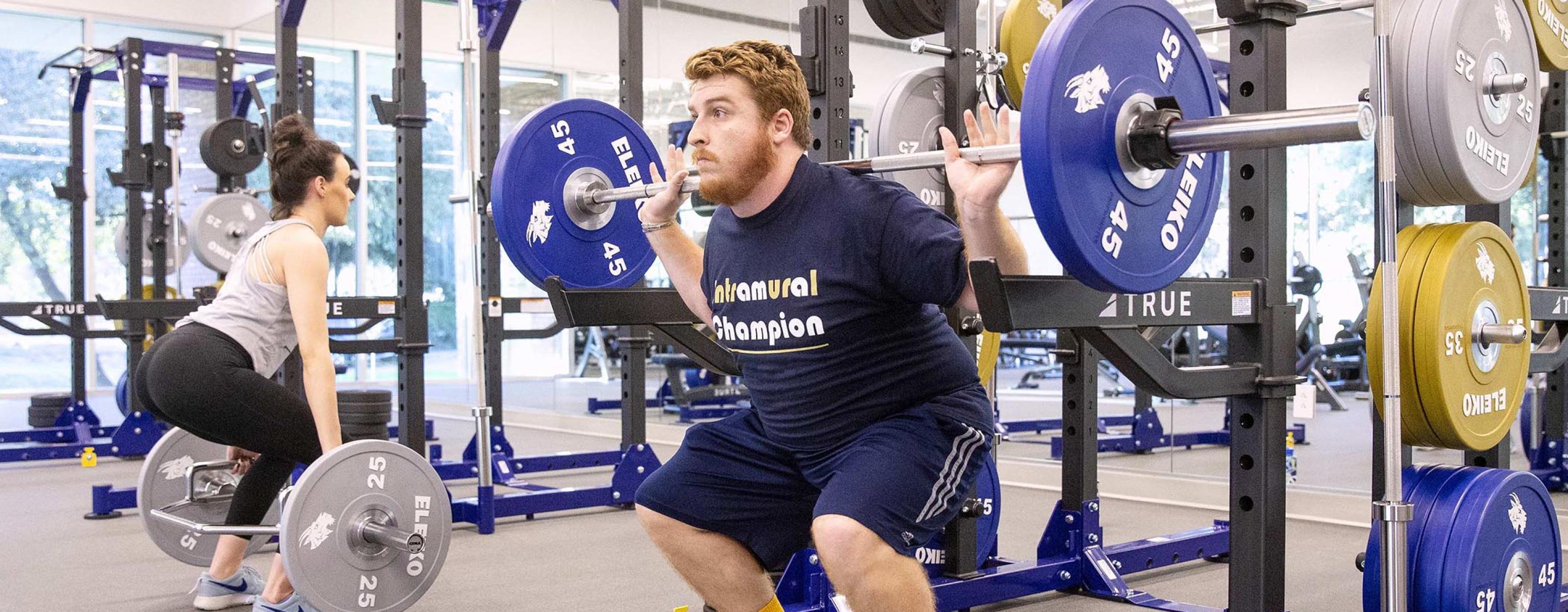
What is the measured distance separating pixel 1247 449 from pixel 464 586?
2139 millimetres

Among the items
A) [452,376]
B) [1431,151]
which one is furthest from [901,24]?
[452,376]

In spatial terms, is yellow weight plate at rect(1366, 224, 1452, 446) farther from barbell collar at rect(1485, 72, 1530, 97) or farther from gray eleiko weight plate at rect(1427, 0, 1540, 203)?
barbell collar at rect(1485, 72, 1530, 97)

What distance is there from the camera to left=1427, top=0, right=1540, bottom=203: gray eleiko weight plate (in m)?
2.18

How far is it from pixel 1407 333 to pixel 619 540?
257cm

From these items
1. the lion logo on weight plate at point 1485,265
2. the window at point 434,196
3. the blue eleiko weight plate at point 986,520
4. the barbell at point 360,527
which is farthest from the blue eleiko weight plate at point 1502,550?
the window at point 434,196

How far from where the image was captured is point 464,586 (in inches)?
135

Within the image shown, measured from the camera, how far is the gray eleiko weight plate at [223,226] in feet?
19.3

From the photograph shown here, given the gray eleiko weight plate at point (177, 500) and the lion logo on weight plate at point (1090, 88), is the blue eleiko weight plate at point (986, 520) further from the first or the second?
the gray eleiko weight plate at point (177, 500)

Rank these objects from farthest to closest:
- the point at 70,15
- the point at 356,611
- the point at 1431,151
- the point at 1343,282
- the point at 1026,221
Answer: the point at 70,15
the point at 1026,221
the point at 1343,282
the point at 356,611
the point at 1431,151

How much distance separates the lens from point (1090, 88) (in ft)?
5.36

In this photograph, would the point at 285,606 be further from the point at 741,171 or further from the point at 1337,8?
the point at 1337,8

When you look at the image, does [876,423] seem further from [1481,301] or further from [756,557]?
[1481,301]

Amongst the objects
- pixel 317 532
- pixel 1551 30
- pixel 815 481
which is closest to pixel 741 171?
pixel 815 481

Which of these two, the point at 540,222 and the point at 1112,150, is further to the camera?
the point at 540,222
